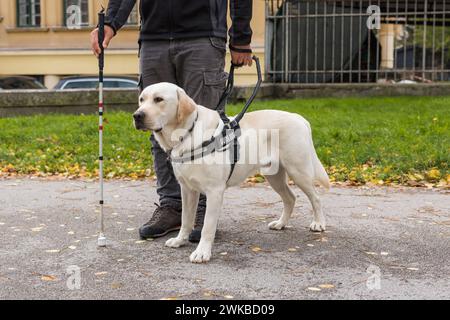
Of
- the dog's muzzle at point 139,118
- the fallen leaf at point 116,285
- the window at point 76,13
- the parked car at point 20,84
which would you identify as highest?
the window at point 76,13

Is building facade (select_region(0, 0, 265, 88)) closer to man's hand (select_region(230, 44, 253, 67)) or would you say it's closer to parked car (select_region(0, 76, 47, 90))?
parked car (select_region(0, 76, 47, 90))

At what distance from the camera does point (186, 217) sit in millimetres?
4953

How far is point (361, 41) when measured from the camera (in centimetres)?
1627

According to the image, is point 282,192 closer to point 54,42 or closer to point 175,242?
point 175,242

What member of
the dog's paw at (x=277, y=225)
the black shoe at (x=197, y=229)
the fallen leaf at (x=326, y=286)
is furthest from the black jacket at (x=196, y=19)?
the fallen leaf at (x=326, y=286)

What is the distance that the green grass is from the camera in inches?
335

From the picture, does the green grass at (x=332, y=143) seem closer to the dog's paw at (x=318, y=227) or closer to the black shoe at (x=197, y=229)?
the dog's paw at (x=318, y=227)

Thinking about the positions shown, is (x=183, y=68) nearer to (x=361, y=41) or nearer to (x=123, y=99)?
(x=123, y=99)

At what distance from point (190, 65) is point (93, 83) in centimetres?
1414

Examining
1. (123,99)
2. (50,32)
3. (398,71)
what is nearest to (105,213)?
(123,99)

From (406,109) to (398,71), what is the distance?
3401mm

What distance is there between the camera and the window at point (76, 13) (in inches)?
1027

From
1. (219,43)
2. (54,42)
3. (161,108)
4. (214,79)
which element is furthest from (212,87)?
(54,42)

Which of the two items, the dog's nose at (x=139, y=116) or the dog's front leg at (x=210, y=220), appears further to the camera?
the dog's front leg at (x=210, y=220)
